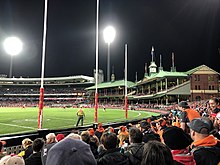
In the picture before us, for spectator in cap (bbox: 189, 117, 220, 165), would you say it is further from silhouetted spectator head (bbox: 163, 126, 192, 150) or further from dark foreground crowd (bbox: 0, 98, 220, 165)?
silhouetted spectator head (bbox: 163, 126, 192, 150)

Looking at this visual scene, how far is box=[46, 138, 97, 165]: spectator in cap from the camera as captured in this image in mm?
1898

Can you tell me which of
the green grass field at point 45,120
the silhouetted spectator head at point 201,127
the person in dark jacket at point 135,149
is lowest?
the green grass field at point 45,120

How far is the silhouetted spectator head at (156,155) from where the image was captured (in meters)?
2.14

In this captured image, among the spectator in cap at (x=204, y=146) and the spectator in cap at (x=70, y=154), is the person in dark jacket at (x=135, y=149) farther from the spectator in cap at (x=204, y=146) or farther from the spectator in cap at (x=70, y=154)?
the spectator in cap at (x=70, y=154)

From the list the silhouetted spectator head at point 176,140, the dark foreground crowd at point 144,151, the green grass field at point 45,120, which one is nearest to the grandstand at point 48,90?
the green grass field at point 45,120

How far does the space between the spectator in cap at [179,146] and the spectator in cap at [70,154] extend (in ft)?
4.37

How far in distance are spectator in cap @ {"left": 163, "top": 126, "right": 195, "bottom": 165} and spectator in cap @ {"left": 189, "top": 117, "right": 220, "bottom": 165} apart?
1.22 ft

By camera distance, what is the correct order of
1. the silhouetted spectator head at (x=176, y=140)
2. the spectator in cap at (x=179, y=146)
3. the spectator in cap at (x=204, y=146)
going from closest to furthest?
1. the spectator in cap at (x=179, y=146)
2. the silhouetted spectator head at (x=176, y=140)
3. the spectator in cap at (x=204, y=146)

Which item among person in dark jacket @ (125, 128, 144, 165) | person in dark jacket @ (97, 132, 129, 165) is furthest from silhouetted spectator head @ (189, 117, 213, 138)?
person in dark jacket @ (97, 132, 129, 165)

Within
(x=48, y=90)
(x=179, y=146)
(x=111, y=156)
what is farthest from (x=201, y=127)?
(x=48, y=90)

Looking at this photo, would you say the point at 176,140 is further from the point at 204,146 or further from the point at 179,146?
the point at 204,146

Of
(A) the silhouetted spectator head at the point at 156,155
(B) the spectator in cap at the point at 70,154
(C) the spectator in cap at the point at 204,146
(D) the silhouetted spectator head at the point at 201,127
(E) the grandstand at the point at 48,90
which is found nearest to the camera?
(B) the spectator in cap at the point at 70,154

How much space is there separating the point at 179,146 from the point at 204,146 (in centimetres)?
71

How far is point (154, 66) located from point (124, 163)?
83379 millimetres
